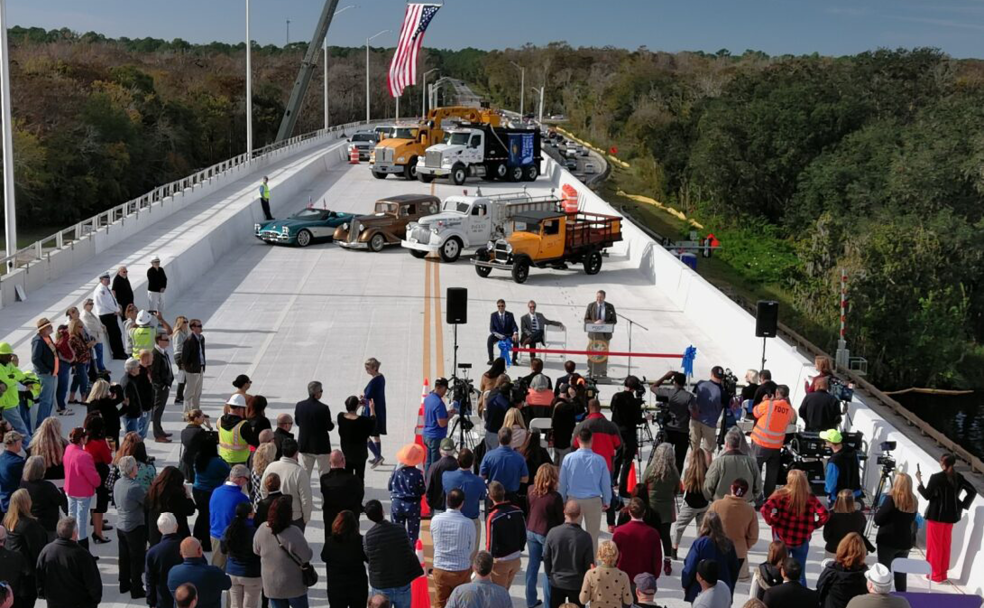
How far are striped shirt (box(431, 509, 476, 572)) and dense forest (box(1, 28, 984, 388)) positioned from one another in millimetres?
39788

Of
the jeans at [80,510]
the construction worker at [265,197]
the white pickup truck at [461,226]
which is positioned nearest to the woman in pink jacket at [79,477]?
the jeans at [80,510]

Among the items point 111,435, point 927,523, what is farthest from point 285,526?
point 927,523

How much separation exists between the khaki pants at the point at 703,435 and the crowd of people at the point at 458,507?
0.09 feet

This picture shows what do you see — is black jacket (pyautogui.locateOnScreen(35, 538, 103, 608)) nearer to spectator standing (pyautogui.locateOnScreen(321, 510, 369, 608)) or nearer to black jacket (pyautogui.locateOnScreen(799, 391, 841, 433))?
spectator standing (pyautogui.locateOnScreen(321, 510, 369, 608))

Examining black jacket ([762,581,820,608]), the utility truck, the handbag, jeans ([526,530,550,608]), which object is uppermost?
the utility truck

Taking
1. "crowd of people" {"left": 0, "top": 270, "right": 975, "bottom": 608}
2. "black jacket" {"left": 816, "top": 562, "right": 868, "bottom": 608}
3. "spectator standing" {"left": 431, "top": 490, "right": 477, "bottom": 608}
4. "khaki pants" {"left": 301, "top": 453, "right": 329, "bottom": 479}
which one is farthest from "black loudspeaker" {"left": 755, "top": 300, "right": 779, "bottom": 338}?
"spectator standing" {"left": 431, "top": 490, "right": 477, "bottom": 608}

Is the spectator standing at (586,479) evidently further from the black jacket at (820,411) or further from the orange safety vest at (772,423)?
the black jacket at (820,411)

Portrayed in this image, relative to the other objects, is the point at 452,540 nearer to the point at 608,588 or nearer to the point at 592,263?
the point at 608,588

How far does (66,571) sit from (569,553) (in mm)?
3838

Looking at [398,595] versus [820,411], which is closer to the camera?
[398,595]

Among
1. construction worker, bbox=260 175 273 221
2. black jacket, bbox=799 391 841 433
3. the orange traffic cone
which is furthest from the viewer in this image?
construction worker, bbox=260 175 273 221

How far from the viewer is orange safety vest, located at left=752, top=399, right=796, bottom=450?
1270cm

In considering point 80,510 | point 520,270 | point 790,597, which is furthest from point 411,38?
point 790,597

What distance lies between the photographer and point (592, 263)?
3058cm
